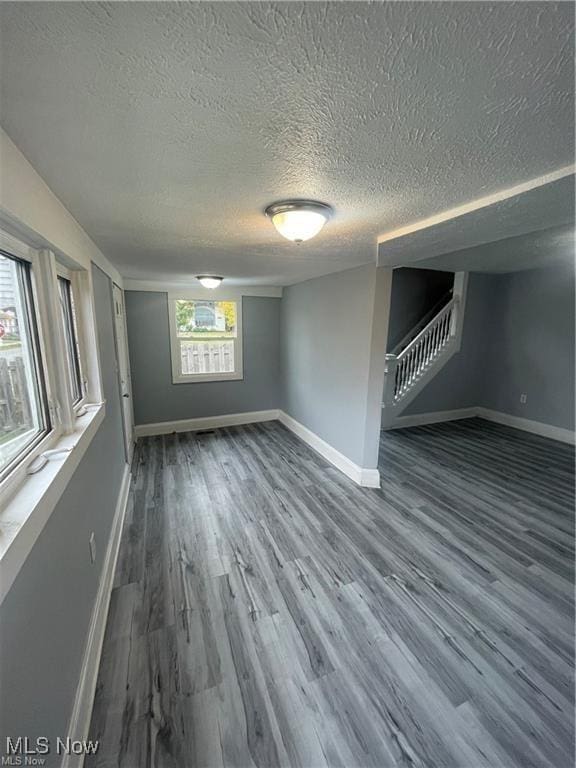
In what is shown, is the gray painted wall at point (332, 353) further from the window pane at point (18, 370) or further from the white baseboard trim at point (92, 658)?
the window pane at point (18, 370)

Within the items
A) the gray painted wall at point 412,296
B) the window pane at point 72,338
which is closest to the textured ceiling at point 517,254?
the gray painted wall at point 412,296

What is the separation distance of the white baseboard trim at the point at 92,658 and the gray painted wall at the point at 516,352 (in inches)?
170

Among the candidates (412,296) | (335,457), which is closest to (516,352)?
(412,296)

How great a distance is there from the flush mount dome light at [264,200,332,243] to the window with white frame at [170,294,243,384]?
3.23m

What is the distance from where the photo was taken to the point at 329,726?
126 cm

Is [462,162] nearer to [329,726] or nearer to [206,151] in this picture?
[206,151]

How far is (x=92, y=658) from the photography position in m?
1.42

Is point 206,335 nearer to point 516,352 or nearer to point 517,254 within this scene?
point 517,254

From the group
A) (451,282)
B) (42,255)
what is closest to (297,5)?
(42,255)

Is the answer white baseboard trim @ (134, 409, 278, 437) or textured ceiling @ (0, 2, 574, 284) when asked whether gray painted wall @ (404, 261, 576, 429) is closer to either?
white baseboard trim @ (134, 409, 278, 437)

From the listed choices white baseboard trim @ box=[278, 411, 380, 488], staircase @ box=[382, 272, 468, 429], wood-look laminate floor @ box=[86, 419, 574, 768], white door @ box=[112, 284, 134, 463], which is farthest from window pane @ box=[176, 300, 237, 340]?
staircase @ box=[382, 272, 468, 429]

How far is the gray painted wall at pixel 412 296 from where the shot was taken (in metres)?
5.45

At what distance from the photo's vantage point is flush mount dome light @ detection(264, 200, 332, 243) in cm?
143

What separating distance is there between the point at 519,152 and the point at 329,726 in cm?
226
